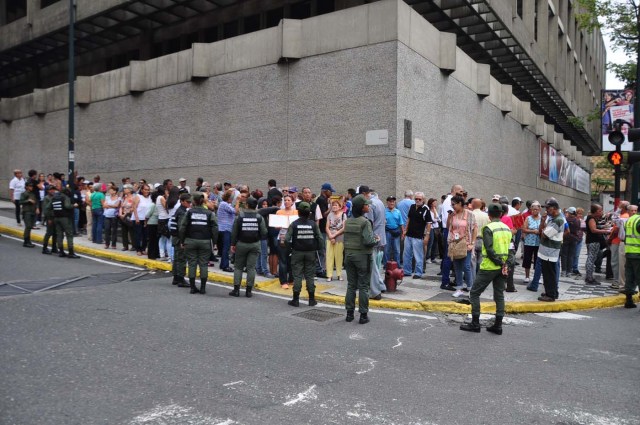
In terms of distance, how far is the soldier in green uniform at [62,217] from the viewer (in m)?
12.1

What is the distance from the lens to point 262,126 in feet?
54.2

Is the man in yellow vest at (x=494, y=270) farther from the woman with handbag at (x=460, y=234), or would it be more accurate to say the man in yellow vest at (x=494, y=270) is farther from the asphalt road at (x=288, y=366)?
the woman with handbag at (x=460, y=234)

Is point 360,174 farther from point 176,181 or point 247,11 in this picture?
point 247,11

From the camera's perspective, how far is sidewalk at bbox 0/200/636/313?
8656 mm

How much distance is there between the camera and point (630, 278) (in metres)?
9.23

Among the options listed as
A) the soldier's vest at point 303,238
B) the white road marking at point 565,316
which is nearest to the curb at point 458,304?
the white road marking at point 565,316

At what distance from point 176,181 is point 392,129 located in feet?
32.4

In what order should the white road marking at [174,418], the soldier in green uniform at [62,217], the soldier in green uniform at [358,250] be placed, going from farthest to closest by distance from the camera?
the soldier in green uniform at [62,217], the soldier in green uniform at [358,250], the white road marking at [174,418]

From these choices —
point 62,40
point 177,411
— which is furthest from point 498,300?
point 62,40

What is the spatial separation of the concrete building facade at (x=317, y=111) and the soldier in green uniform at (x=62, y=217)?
6.16 metres

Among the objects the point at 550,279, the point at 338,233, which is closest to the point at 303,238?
the point at 338,233

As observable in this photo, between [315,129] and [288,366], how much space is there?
10938 millimetres

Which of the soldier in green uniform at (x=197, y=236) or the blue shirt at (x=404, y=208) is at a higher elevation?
the blue shirt at (x=404, y=208)

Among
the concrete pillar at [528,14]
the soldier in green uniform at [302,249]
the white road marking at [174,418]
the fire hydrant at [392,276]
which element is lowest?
the white road marking at [174,418]
